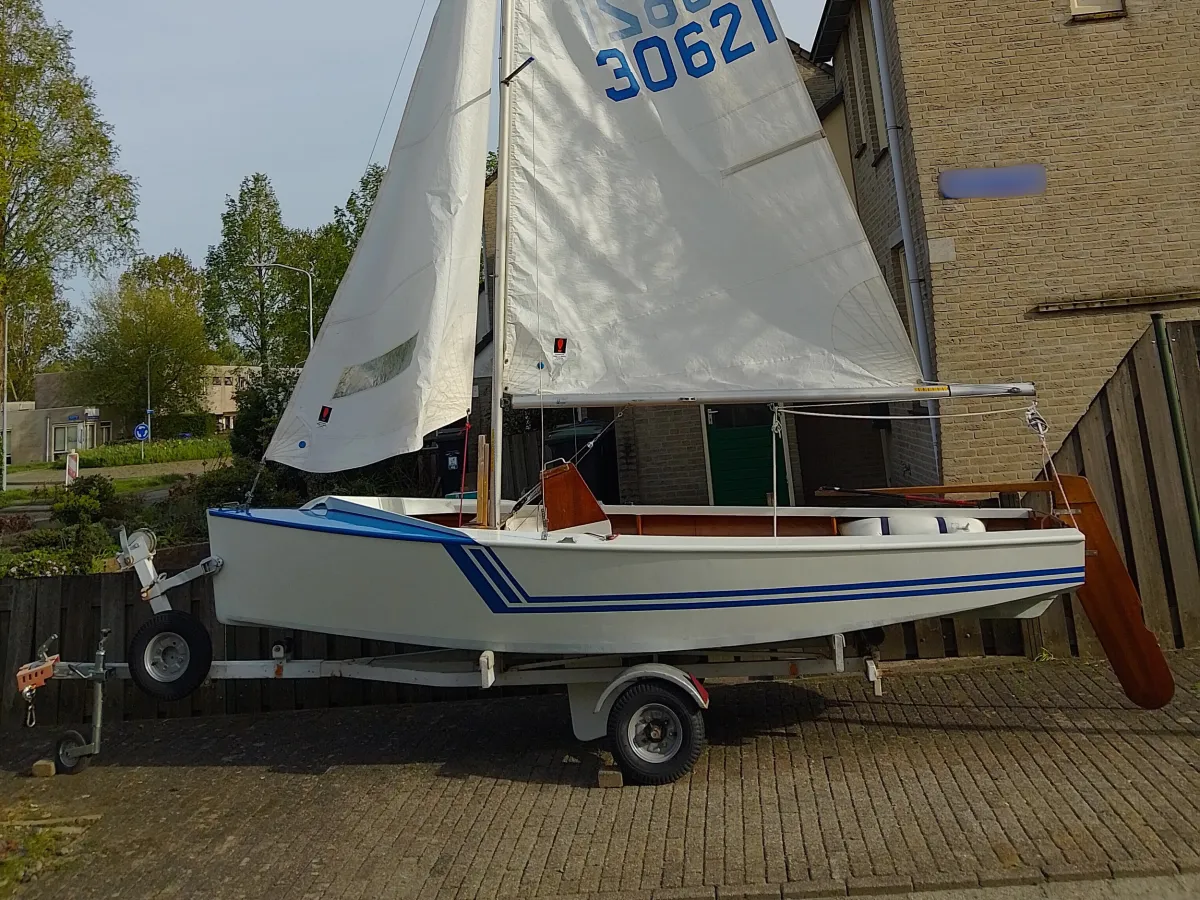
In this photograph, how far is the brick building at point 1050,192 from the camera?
26.8 feet

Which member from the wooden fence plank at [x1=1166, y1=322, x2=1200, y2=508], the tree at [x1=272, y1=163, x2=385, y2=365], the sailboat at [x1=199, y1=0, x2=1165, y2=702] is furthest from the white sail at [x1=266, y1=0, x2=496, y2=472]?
the tree at [x1=272, y1=163, x2=385, y2=365]

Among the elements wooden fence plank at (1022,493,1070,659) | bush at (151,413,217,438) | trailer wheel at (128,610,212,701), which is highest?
bush at (151,413,217,438)

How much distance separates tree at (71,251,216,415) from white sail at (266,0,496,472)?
4599cm

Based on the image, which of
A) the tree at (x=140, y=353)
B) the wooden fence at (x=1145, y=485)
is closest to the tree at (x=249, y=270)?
the tree at (x=140, y=353)

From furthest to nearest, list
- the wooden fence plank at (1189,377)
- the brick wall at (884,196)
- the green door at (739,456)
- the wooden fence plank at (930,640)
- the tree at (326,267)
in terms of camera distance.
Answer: the tree at (326,267), the green door at (739,456), the brick wall at (884,196), the wooden fence plank at (1189,377), the wooden fence plank at (930,640)

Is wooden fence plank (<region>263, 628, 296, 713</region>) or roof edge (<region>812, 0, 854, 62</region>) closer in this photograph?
wooden fence plank (<region>263, 628, 296, 713</region>)

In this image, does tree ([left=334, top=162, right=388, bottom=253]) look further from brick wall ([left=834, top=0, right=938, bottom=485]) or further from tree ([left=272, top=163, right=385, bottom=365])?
brick wall ([left=834, top=0, right=938, bottom=485])

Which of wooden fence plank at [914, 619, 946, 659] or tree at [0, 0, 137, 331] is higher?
tree at [0, 0, 137, 331]

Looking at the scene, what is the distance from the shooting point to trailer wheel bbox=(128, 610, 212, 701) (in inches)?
217

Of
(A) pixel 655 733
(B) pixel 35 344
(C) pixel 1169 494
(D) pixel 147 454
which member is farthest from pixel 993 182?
(B) pixel 35 344

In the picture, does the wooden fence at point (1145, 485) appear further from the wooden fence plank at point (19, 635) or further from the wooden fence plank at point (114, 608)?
the wooden fence plank at point (19, 635)

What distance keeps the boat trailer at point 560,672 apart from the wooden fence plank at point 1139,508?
8.71 feet

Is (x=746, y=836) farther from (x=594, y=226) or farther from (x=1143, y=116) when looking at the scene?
(x=1143, y=116)

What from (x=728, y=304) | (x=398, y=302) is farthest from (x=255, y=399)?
(x=728, y=304)
